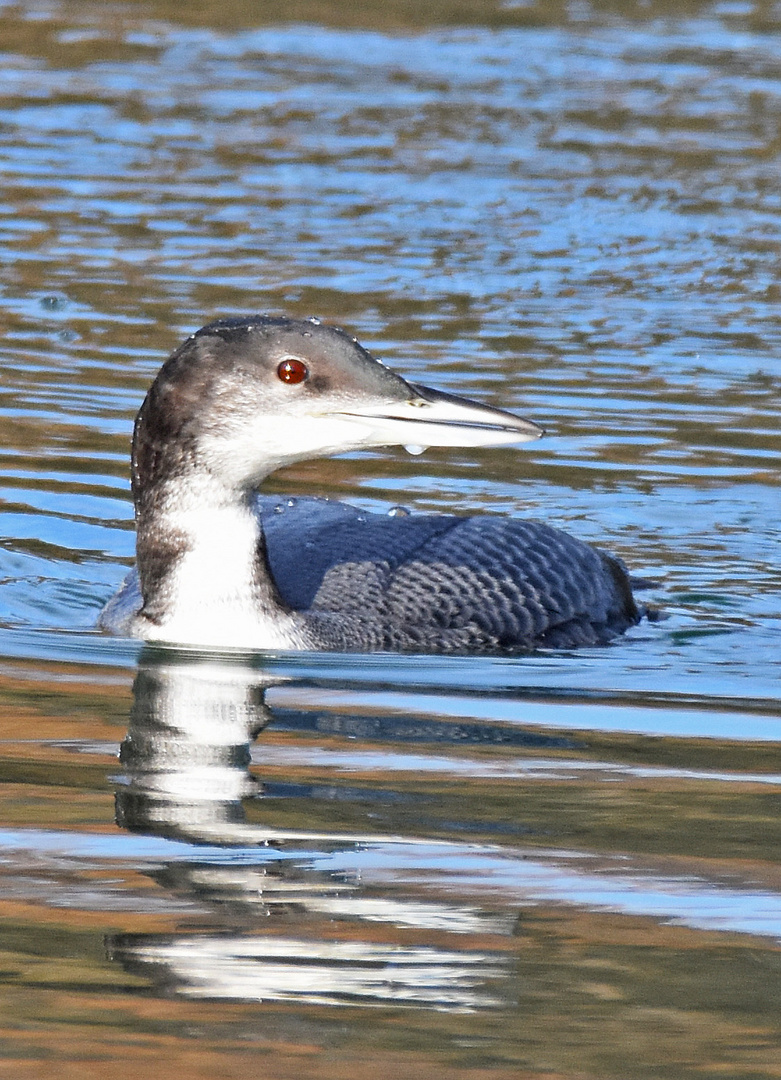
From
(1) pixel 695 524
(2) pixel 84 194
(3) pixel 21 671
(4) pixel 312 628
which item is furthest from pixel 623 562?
(2) pixel 84 194

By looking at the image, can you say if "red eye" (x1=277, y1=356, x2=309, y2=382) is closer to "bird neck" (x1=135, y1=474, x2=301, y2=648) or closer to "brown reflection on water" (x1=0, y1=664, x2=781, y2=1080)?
"bird neck" (x1=135, y1=474, x2=301, y2=648)

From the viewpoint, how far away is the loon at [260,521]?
18.7 ft

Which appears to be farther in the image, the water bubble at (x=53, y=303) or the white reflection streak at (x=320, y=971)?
the water bubble at (x=53, y=303)

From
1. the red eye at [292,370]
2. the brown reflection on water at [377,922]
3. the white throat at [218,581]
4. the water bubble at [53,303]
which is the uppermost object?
the red eye at [292,370]

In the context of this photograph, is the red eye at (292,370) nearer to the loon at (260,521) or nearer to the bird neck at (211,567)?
the loon at (260,521)

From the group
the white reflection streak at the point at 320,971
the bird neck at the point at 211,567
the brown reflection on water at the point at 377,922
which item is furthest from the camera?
the bird neck at the point at 211,567

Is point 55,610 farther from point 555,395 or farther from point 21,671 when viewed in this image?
point 555,395

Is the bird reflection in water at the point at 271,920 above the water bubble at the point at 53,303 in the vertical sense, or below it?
below

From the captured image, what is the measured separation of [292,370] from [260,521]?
20.0 inches

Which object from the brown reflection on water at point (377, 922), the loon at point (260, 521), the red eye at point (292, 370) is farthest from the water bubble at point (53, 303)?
the brown reflection on water at point (377, 922)

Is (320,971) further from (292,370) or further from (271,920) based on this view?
(292,370)

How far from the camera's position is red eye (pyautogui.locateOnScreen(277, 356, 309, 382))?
5.70 m

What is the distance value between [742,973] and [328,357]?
2.48m

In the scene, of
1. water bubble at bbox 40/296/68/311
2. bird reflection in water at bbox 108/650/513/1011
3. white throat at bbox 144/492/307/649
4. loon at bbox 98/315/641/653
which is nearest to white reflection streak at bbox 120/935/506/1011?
bird reflection in water at bbox 108/650/513/1011
